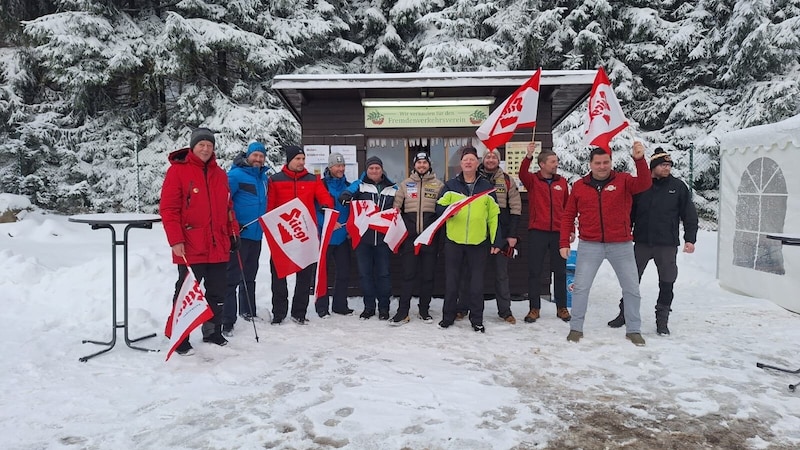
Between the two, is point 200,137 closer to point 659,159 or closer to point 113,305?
point 113,305

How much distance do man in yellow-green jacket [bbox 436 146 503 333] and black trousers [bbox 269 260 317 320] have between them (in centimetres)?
150

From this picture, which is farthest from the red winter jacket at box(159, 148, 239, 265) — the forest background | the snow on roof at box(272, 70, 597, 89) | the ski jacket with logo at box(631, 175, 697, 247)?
the forest background

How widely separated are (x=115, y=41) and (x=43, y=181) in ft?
13.9

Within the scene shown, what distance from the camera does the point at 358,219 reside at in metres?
5.72

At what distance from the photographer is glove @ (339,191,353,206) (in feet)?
19.0

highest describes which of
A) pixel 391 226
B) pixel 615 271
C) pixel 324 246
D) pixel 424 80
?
pixel 424 80

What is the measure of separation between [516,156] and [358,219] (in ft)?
8.13

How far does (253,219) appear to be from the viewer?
207 inches

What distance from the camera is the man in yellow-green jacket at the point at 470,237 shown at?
5.22 meters

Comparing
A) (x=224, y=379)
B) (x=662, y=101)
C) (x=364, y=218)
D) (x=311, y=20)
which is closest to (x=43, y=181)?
(x=311, y=20)

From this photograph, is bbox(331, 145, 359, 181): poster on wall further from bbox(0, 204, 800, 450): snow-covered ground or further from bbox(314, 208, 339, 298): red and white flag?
bbox(0, 204, 800, 450): snow-covered ground

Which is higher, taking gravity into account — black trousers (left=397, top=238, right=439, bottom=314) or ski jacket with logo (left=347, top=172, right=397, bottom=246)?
ski jacket with logo (left=347, top=172, right=397, bottom=246)

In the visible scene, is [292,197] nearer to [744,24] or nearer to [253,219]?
[253,219]

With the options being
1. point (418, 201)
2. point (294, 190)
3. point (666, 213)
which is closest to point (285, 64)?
point (294, 190)
